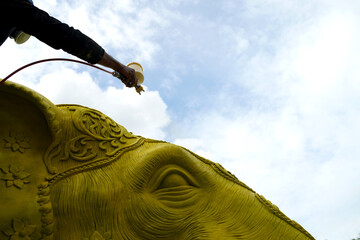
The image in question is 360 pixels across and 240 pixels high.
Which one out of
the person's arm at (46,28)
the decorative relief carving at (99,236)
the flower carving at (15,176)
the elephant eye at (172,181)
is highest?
the person's arm at (46,28)

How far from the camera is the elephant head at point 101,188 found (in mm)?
1840

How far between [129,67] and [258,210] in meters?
1.39

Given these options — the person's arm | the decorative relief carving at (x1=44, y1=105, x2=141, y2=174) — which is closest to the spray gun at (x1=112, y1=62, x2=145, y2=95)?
the decorative relief carving at (x1=44, y1=105, x2=141, y2=174)

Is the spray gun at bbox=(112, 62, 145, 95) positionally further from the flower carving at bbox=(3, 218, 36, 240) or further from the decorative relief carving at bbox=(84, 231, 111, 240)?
the flower carving at bbox=(3, 218, 36, 240)

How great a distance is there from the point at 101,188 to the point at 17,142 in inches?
23.8

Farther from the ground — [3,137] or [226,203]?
[226,203]

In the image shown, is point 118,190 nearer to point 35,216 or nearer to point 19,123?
point 35,216

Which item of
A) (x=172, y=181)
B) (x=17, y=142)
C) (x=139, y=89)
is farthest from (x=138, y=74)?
(x=17, y=142)

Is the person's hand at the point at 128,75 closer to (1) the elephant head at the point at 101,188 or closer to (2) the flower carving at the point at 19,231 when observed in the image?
(1) the elephant head at the point at 101,188

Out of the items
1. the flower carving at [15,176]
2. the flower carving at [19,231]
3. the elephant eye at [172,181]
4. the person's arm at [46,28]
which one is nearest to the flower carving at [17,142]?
the flower carving at [15,176]

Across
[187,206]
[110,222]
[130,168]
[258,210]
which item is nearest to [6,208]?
[110,222]

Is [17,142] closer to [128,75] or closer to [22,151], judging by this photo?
[22,151]

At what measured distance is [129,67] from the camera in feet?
7.61

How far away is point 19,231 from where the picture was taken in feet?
5.61
